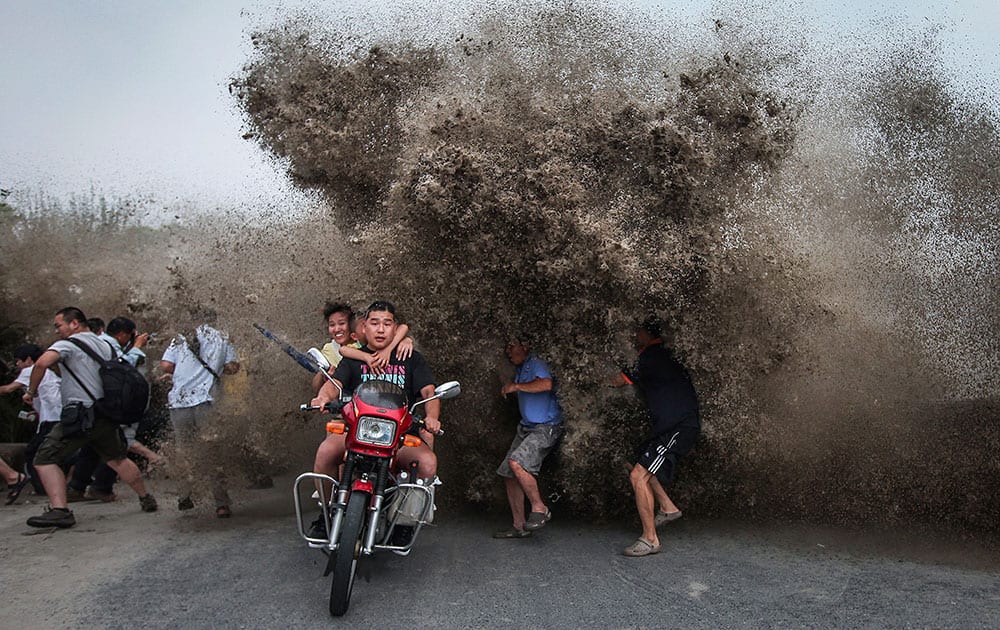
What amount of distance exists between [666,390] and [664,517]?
96 cm

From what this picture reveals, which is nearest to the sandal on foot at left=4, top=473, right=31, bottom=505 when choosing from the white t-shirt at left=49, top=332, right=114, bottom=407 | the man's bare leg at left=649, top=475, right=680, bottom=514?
the white t-shirt at left=49, top=332, right=114, bottom=407

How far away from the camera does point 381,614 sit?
504 cm

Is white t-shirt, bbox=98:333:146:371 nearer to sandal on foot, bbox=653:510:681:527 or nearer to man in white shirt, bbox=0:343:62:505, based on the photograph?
man in white shirt, bbox=0:343:62:505

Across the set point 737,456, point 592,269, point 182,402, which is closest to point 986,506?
point 737,456

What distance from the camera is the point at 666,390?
652 cm

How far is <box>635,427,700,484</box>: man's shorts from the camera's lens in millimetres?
6312

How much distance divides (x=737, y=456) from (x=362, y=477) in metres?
2.97

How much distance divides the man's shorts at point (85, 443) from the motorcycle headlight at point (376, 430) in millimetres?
3764

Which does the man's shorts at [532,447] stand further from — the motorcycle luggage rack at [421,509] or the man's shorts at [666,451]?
the motorcycle luggage rack at [421,509]

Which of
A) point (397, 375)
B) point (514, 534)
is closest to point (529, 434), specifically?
point (514, 534)

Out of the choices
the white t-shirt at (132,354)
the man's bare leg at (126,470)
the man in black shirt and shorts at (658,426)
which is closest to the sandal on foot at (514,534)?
the man in black shirt and shorts at (658,426)

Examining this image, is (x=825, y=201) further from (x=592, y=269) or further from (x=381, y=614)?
(x=381, y=614)

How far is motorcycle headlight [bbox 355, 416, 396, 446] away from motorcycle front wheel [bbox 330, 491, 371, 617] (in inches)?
17.4

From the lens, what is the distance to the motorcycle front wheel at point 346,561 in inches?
193
